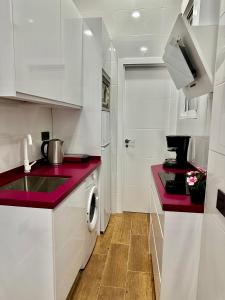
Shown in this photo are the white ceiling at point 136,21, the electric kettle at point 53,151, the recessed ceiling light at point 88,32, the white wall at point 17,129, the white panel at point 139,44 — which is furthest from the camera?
the white panel at point 139,44

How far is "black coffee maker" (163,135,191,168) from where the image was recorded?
2.14 metres

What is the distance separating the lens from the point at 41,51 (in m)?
1.45

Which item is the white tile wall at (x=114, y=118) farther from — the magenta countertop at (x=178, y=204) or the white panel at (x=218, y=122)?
the white panel at (x=218, y=122)

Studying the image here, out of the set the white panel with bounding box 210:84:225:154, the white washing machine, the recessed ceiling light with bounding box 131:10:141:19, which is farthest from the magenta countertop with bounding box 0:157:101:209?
the recessed ceiling light with bounding box 131:10:141:19

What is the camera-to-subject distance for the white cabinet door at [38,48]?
3.93 feet

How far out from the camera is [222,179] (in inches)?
35.9

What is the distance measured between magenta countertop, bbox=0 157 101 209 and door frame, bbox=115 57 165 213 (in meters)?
0.73

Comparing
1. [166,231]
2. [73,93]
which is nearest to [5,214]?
[166,231]

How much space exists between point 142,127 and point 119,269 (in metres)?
1.86

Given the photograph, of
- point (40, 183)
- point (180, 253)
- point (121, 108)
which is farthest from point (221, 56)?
point (121, 108)

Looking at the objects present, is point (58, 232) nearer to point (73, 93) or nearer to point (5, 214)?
point (5, 214)

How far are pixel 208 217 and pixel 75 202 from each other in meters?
0.91

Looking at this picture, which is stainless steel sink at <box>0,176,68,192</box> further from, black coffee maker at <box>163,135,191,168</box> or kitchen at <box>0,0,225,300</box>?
black coffee maker at <box>163,135,191,168</box>

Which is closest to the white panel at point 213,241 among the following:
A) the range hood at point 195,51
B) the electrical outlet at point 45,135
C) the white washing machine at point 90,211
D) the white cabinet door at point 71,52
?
the range hood at point 195,51
